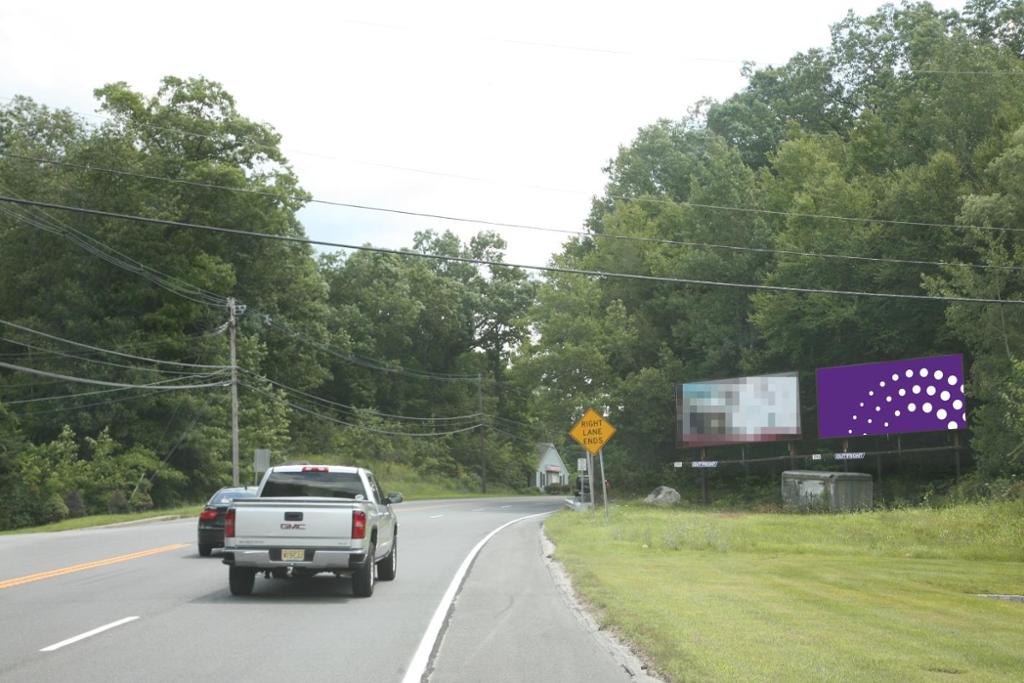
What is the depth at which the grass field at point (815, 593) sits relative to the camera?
33.8ft

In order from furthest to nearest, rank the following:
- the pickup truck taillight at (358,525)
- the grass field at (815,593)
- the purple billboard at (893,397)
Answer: the purple billboard at (893,397)
the pickup truck taillight at (358,525)
the grass field at (815,593)

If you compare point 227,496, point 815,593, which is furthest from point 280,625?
point 227,496

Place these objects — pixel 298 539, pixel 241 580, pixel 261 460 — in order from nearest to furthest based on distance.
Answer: pixel 298 539, pixel 241 580, pixel 261 460

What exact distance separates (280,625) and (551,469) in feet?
399

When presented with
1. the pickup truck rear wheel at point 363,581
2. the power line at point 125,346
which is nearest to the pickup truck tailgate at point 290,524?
the pickup truck rear wheel at point 363,581

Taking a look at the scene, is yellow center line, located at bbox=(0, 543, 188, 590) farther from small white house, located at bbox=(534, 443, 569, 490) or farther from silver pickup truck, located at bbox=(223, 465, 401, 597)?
small white house, located at bbox=(534, 443, 569, 490)

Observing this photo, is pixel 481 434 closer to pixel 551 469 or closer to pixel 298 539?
pixel 551 469

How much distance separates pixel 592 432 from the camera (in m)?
34.7

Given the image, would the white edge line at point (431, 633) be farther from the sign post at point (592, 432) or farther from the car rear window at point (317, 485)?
the sign post at point (592, 432)

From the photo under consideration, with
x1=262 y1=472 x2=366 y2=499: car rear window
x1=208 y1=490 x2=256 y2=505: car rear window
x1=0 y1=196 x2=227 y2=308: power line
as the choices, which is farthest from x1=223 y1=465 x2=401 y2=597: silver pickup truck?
x1=0 y1=196 x2=227 y2=308: power line

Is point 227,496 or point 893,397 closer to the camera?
point 227,496

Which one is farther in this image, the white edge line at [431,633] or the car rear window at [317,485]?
the car rear window at [317,485]

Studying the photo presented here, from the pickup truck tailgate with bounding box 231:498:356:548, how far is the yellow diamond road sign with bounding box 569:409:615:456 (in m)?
18.8

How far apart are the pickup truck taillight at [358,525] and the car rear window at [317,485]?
6.05 feet
